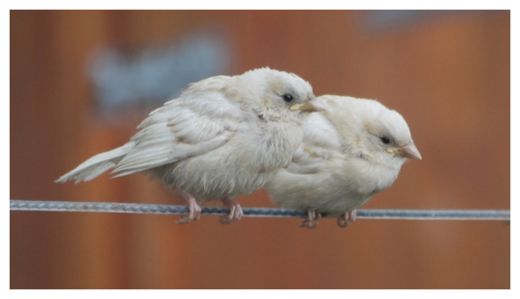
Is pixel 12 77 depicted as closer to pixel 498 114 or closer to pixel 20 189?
pixel 20 189

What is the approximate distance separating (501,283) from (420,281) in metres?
0.20

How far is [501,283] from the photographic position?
7.58 ft

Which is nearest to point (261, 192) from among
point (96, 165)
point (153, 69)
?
point (153, 69)

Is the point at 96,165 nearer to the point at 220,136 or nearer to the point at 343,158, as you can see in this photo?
the point at 220,136

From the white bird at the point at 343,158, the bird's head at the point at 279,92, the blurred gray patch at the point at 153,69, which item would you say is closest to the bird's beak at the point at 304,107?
the bird's head at the point at 279,92

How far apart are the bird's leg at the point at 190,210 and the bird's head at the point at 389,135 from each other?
33 centimetres

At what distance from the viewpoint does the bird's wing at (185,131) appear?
188 cm

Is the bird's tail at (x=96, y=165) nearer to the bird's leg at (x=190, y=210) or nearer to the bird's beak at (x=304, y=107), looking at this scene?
the bird's leg at (x=190, y=210)

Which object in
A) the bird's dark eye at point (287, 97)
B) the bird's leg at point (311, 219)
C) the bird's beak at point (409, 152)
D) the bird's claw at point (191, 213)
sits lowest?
the bird's leg at point (311, 219)

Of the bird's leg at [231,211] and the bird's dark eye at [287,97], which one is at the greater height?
the bird's dark eye at [287,97]

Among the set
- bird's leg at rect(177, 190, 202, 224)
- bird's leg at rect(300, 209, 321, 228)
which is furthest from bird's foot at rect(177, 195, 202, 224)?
bird's leg at rect(300, 209, 321, 228)

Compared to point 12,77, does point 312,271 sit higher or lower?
lower

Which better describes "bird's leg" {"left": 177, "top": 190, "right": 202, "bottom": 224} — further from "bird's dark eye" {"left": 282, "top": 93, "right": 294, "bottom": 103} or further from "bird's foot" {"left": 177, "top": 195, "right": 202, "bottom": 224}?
"bird's dark eye" {"left": 282, "top": 93, "right": 294, "bottom": 103}

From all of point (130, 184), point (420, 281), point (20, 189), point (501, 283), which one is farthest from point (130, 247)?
point (501, 283)
